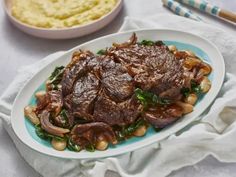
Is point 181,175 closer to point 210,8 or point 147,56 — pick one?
point 147,56

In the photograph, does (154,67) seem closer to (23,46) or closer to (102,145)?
(102,145)

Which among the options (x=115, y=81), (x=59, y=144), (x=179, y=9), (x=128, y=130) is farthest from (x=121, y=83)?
(x=179, y=9)

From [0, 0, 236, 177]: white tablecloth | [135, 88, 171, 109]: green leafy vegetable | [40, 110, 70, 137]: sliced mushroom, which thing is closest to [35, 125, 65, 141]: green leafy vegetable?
[40, 110, 70, 137]: sliced mushroom

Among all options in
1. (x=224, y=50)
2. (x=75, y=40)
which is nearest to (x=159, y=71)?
(x=224, y=50)

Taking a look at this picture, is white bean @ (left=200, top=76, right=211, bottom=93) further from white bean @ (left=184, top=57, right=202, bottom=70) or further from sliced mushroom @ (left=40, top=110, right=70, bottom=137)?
sliced mushroom @ (left=40, top=110, right=70, bottom=137)

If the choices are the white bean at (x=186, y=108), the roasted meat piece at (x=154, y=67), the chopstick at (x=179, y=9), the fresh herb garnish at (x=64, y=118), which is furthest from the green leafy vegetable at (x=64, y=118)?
the chopstick at (x=179, y=9)

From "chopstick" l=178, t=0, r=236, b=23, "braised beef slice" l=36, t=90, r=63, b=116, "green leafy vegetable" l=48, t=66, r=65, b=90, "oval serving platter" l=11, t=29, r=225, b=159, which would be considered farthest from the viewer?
"chopstick" l=178, t=0, r=236, b=23
